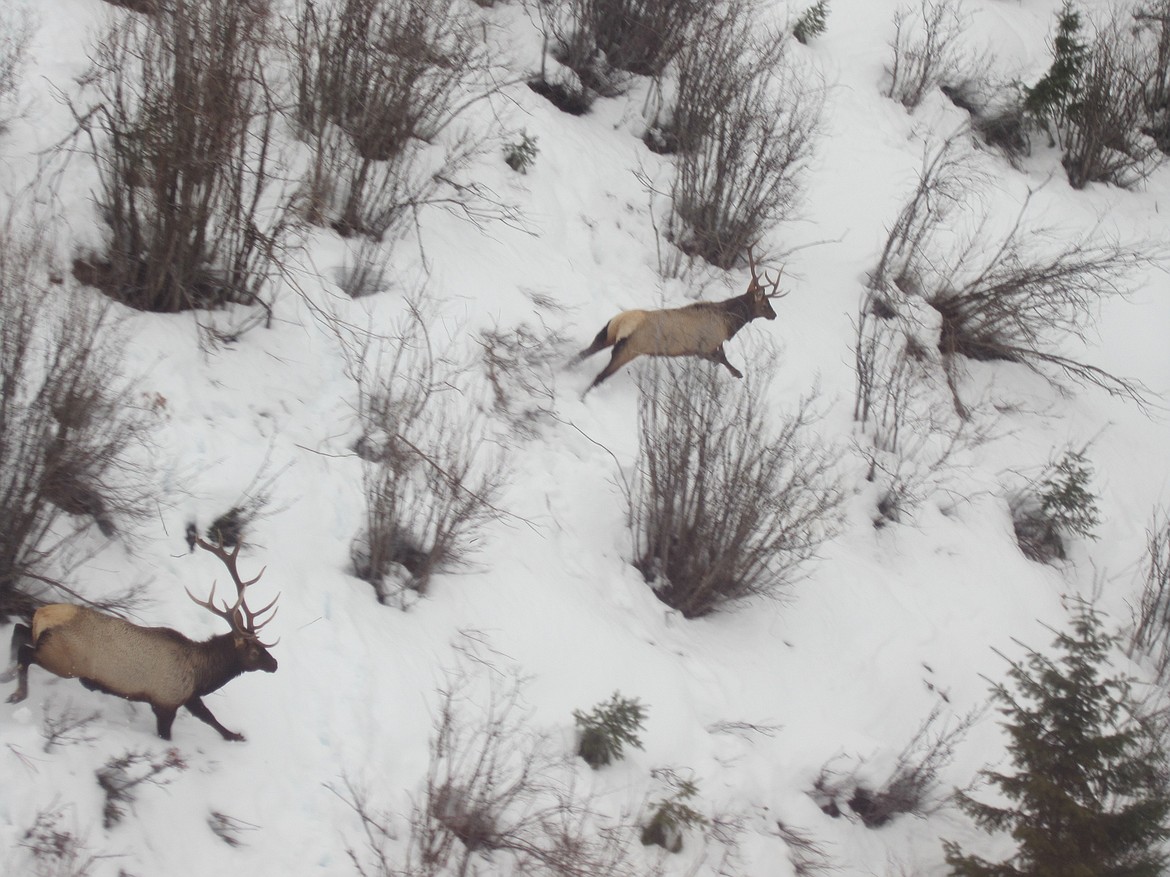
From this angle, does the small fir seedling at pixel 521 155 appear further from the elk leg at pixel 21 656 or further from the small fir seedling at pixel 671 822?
the elk leg at pixel 21 656

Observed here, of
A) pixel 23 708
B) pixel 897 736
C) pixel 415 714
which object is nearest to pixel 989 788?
pixel 897 736

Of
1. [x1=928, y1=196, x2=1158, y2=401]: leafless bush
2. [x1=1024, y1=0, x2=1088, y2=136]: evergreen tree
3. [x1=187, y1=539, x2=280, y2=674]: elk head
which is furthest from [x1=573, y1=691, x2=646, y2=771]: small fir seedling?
[x1=1024, y1=0, x2=1088, y2=136]: evergreen tree

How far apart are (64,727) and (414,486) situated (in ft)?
6.80

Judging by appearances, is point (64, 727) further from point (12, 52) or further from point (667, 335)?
point (12, 52)

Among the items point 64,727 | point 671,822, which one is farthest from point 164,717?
point 671,822

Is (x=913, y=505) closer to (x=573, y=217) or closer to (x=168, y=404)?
(x=573, y=217)

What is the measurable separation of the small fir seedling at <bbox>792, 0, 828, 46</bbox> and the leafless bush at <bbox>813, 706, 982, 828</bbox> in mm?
9399

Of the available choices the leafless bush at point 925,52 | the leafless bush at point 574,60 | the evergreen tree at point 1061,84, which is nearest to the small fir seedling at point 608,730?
the leafless bush at point 574,60

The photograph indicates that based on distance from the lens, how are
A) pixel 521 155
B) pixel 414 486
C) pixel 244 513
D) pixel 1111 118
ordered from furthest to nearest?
1. pixel 1111 118
2. pixel 521 155
3. pixel 414 486
4. pixel 244 513

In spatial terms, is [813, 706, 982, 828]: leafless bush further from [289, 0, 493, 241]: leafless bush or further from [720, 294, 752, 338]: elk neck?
[289, 0, 493, 241]: leafless bush

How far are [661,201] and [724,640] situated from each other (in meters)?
4.81

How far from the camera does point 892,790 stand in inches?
222

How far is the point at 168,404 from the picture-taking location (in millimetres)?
5383

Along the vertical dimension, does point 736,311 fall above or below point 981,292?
below
